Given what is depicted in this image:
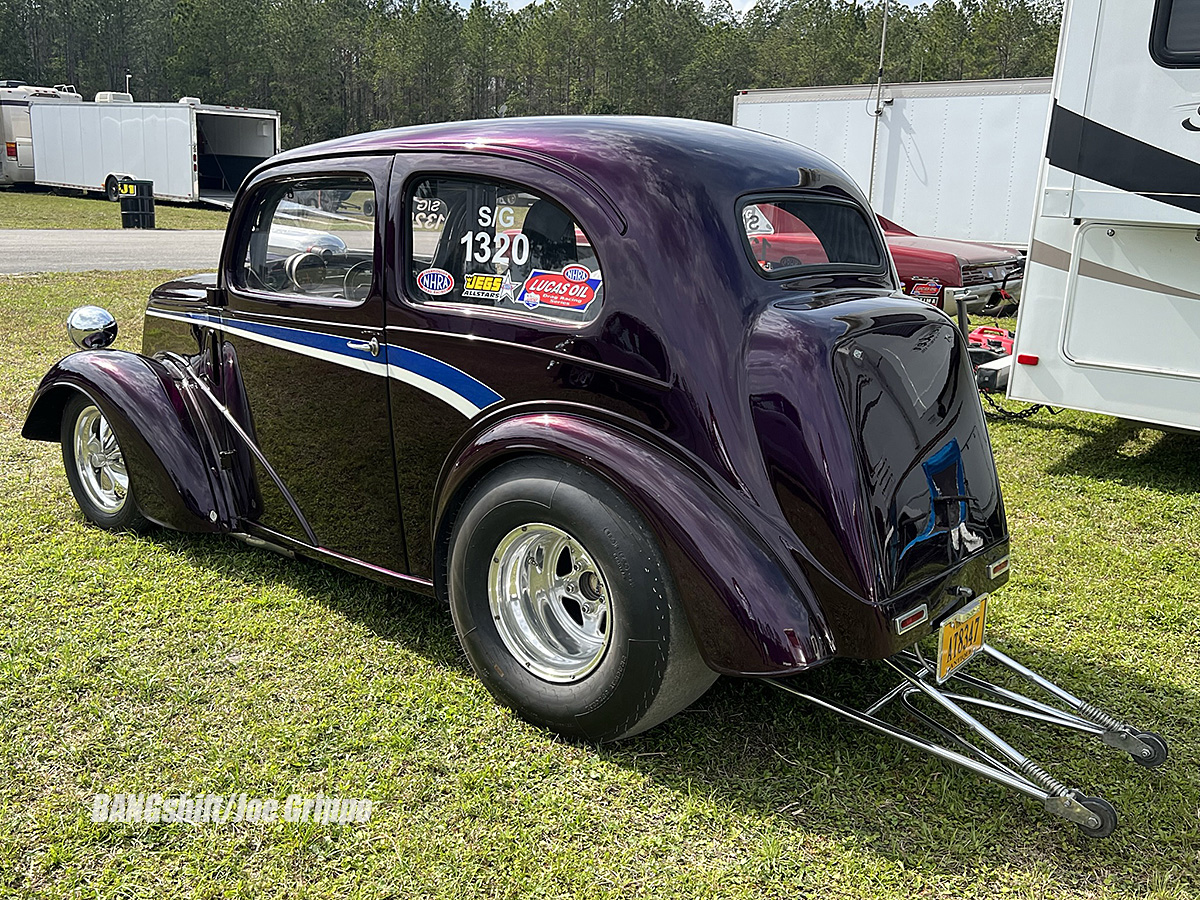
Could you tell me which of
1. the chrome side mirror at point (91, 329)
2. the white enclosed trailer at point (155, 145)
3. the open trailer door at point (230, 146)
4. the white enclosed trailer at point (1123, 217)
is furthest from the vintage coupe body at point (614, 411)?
the open trailer door at point (230, 146)

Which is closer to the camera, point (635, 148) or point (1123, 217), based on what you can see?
point (635, 148)

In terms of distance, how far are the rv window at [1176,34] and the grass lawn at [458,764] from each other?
277cm

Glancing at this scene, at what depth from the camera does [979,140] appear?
12453 millimetres

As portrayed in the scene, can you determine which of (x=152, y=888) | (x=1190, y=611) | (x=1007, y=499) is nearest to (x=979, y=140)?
(x=1007, y=499)

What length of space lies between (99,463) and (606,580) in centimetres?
312

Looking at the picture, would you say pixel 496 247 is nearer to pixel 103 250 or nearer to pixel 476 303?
pixel 476 303

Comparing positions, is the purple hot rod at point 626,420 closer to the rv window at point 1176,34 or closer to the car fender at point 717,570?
the car fender at point 717,570

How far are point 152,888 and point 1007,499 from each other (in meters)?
4.74

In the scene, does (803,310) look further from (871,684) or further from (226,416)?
(226,416)

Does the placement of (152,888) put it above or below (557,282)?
below

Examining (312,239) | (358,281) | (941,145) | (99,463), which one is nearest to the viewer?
(358,281)

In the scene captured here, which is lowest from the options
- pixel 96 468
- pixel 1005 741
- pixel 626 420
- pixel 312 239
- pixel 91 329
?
pixel 1005 741

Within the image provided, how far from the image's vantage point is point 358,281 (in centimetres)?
354

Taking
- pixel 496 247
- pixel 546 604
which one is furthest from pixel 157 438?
pixel 546 604
